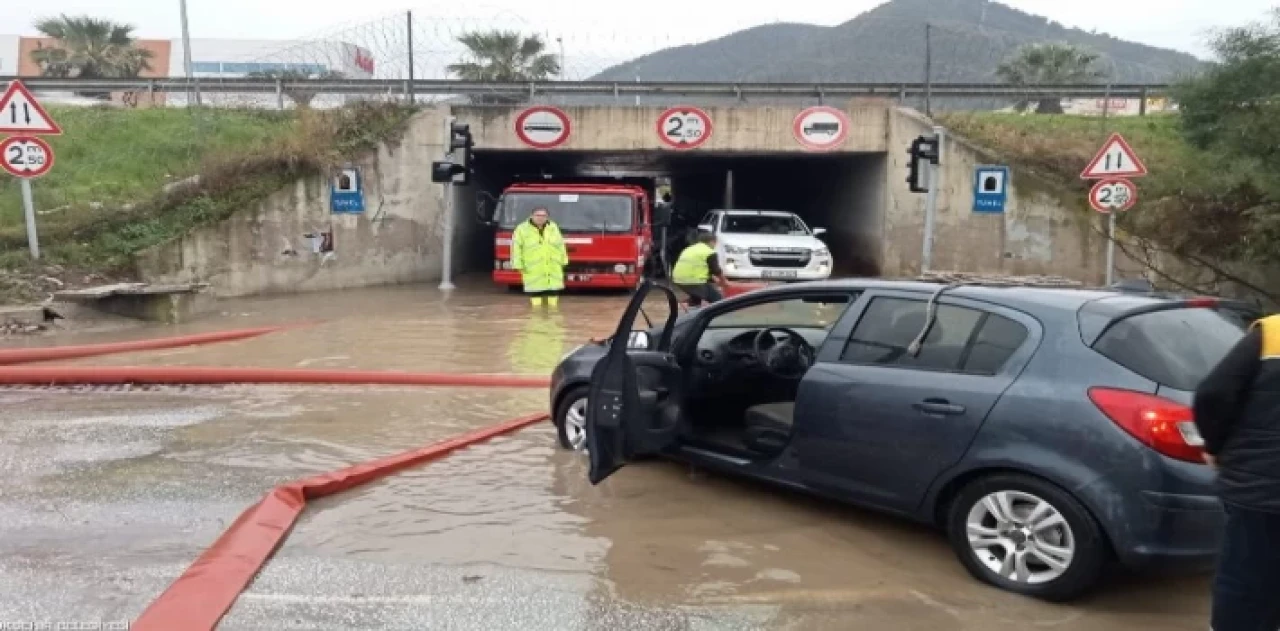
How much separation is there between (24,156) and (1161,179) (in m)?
16.4

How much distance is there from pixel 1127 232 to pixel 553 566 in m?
15.3

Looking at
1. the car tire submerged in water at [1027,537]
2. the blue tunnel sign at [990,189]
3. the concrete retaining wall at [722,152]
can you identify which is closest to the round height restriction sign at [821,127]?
the concrete retaining wall at [722,152]

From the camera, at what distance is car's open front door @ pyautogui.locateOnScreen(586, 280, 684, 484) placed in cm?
484

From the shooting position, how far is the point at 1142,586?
421 centimetres

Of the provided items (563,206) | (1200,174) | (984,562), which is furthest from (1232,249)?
(984,562)

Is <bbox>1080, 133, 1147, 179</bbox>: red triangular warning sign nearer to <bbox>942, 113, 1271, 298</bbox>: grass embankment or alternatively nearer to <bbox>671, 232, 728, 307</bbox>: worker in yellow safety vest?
<bbox>942, 113, 1271, 298</bbox>: grass embankment

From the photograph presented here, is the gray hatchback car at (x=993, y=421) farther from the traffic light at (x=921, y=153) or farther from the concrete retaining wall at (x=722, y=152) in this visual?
the concrete retaining wall at (x=722, y=152)

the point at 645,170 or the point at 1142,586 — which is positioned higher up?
the point at 645,170

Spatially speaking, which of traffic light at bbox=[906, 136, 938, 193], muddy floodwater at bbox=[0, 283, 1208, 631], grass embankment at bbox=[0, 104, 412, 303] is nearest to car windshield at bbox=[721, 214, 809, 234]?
traffic light at bbox=[906, 136, 938, 193]

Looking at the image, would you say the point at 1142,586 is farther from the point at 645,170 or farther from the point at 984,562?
the point at 645,170

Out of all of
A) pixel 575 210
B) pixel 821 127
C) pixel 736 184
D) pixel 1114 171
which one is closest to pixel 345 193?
pixel 575 210

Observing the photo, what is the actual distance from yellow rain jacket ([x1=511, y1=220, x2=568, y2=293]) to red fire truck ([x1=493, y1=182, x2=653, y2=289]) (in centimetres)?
174

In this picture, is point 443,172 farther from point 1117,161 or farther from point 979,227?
point 979,227

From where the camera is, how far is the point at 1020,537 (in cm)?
405
